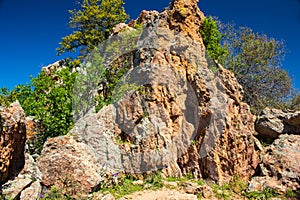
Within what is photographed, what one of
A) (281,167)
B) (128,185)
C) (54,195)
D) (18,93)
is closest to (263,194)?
(281,167)

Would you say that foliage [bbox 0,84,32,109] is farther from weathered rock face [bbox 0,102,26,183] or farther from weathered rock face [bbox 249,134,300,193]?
weathered rock face [bbox 249,134,300,193]

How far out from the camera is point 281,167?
10266 millimetres

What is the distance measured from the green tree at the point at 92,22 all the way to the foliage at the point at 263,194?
50.0 feet

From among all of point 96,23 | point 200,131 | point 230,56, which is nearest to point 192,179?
point 200,131

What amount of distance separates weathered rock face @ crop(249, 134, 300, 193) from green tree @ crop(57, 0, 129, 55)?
47.4 feet

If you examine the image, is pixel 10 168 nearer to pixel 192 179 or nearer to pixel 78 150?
pixel 78 150

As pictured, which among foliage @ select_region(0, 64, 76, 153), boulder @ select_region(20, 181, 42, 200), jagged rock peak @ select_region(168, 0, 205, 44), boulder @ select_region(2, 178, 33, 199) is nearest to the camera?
boulder @ select_region(2, 178, 33, 199)

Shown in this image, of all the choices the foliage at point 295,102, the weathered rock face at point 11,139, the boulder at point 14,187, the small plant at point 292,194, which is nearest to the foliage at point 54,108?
the weathered rock face at point 11,139

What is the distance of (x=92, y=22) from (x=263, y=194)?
1730 cm

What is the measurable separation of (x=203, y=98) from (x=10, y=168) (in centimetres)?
752

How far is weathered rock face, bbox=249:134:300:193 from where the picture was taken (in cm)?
978

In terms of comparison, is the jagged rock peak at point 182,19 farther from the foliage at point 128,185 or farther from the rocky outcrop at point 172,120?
the foliage at point 128,185

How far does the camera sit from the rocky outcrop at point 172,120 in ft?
34.2

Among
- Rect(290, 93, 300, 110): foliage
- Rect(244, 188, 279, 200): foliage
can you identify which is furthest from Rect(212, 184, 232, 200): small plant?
Rect(290, 93, 300, 110): foliage
